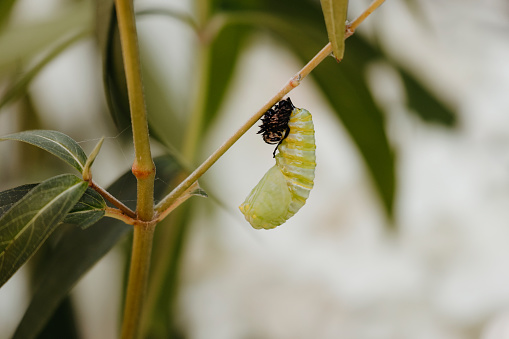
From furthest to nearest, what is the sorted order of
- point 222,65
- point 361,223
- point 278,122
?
point 361,223, point 222,65, point 278,122

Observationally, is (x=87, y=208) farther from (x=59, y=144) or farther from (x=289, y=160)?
(x=289, y=160)

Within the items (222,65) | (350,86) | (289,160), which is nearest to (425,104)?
(350,86)

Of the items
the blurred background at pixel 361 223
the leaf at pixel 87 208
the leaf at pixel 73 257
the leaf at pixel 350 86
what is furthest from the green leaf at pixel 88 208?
the blurred background at pixel 361 223

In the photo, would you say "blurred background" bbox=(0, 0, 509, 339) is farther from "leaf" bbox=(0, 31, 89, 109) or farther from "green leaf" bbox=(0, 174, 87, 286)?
"green leaf" bbox=(0, 174, 87, 286)

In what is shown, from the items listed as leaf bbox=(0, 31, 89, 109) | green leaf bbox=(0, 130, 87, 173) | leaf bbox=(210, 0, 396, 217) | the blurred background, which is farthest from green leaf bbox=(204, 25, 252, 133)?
green leaf bbox=(0, 130, 87, 173)

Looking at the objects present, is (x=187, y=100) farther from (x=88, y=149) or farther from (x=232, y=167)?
(x=232, y=167)

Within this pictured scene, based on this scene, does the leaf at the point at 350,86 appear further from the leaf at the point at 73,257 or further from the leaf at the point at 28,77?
the leaf at the point at 73,257

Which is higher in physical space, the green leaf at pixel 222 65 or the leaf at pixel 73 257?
the green leaf at pixel 222 65
